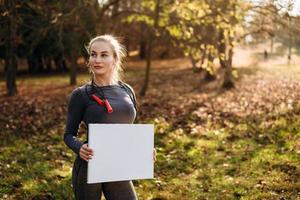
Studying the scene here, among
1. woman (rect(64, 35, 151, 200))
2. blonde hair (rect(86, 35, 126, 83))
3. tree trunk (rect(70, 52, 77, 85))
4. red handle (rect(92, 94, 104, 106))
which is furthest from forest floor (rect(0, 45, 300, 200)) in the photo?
tree trunk (rect(70, 52, 77, 85))

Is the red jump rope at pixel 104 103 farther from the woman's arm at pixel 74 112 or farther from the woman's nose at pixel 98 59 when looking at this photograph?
the woman's nose at pixel 98 59

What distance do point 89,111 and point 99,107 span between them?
3.7 inches

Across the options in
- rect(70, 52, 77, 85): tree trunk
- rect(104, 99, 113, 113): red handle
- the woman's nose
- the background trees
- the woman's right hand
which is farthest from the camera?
rect(70, 52, 77, 85): tree trunk

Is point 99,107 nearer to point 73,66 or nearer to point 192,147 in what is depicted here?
point 192,147

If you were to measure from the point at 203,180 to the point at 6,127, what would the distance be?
7.10 meters

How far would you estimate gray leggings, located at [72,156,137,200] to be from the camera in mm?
3819

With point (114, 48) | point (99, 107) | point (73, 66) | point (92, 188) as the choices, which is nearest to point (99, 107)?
point (99, 107)

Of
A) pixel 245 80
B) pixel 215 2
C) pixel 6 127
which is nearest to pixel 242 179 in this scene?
pixel 6 127

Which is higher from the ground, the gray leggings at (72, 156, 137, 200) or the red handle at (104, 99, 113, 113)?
the red handle at (104, 99, 113, 113)

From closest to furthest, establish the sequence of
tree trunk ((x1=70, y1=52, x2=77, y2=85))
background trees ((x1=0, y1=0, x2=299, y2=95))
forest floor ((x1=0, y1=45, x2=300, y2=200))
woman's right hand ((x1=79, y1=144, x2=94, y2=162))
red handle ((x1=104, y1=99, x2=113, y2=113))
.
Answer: woman's right hand ((x1=79, y1=144, x2=94, y2=162)) → red handle ((x1=104, y1=99, x2=113, y2=113)) → forest floor ((x1=0, y1=45, x2=300, y2=200)) → background trees ((x1=0, y1=0, x2=299, y2=95)) → tree trunk ((x1=70, y1=52, x2=77, y2=85))

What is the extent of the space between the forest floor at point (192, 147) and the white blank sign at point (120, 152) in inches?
37.4

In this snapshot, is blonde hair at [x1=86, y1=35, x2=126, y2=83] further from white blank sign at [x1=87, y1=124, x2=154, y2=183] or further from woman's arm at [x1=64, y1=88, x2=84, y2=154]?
white blank sign at [x1=87, y1=124, x2=154, y2=183]

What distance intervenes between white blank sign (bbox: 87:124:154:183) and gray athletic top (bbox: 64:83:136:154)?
150mm

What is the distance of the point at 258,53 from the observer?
4788 cm
